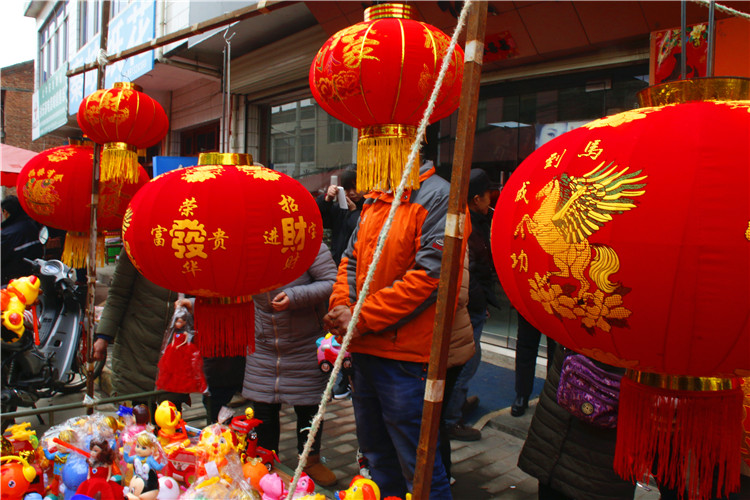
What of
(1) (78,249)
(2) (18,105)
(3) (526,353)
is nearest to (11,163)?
(1) (78,249)

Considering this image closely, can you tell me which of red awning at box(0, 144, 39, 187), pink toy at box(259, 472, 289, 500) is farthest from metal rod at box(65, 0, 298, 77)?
red awning at box(0, 144, 39, 187)

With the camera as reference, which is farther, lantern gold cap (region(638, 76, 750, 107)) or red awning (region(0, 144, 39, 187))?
red awning (region(0, 144, 39, 187))

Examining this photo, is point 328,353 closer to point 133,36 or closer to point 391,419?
point 391,419

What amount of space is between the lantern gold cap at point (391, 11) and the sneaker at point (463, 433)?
10.0 feet

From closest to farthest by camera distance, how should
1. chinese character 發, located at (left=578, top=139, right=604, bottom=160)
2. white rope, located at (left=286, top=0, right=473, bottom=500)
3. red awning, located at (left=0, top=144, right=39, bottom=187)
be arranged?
chinese character 發, located at (left=578, top=139, right=604, bottom=160)
white rope, located at (left=286, top=0, right=473, bottom=500)
red awning, located at (left=0, top=144, right=39, bottom=187)

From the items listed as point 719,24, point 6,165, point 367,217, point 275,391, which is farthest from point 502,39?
point 6,165

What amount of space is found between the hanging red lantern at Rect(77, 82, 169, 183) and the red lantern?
2.91 metres

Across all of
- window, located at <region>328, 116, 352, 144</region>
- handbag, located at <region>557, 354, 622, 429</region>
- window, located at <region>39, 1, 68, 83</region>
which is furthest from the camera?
window, located at <region>39, 1, 68, 83</region>

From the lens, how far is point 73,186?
11.1 feet

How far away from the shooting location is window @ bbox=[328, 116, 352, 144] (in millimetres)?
7516

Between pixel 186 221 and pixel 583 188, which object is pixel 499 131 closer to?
pixel 186 221

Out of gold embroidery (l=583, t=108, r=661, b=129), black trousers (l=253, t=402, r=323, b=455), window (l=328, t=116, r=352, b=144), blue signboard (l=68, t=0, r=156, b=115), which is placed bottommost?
black trousers (l=253, t=402, r=323, b=455)

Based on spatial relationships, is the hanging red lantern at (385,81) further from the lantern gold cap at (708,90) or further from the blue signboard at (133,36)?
the blue signboard at (133,36)

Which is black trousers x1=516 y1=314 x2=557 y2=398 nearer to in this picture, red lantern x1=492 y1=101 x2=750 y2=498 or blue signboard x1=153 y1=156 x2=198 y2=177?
red lantern x1=492 y1=101 x2=750 y2=498
